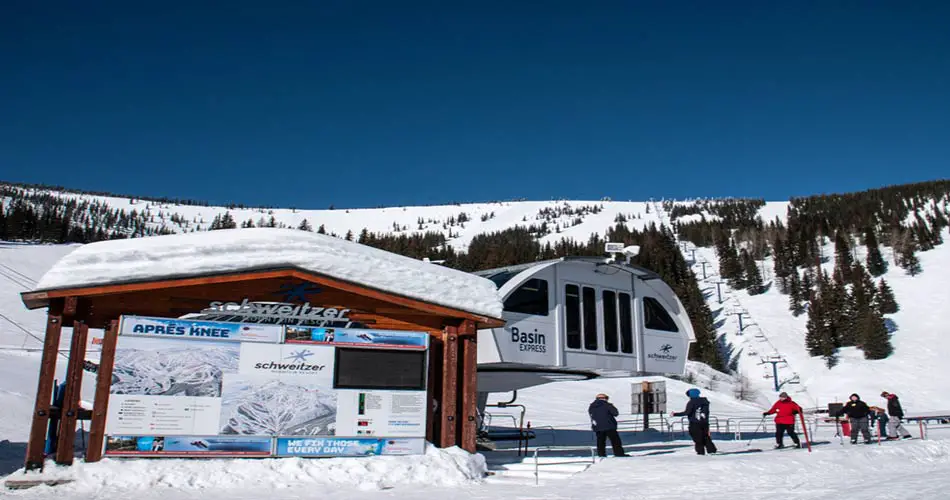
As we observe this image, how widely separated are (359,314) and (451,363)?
1623mm

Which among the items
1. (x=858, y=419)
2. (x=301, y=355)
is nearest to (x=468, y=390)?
(x=301, y=355)

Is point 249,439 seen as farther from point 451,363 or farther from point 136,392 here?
point 451,363

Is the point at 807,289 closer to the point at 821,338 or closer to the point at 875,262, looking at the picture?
the point at 875,262

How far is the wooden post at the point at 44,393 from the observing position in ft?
29.0

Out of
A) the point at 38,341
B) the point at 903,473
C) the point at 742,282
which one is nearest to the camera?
the point at 903,473

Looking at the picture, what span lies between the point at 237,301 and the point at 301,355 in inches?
48.3

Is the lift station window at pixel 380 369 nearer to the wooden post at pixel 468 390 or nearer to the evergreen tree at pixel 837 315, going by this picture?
the wooden post at pixel 468 390

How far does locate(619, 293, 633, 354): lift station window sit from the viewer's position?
15781mm

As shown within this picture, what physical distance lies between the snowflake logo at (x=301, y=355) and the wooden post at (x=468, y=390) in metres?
2.45

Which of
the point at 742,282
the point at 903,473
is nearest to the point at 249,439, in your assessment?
→ the point at 903,473

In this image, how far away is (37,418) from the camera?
352 inches

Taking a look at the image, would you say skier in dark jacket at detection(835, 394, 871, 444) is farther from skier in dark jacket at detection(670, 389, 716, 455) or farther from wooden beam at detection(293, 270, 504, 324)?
wooden beam at detection(293, 270, 504, 324)

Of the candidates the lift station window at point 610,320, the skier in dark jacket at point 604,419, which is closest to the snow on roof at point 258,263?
the skier in dark jacket at point 604,419

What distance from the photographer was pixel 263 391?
32.5 feet
